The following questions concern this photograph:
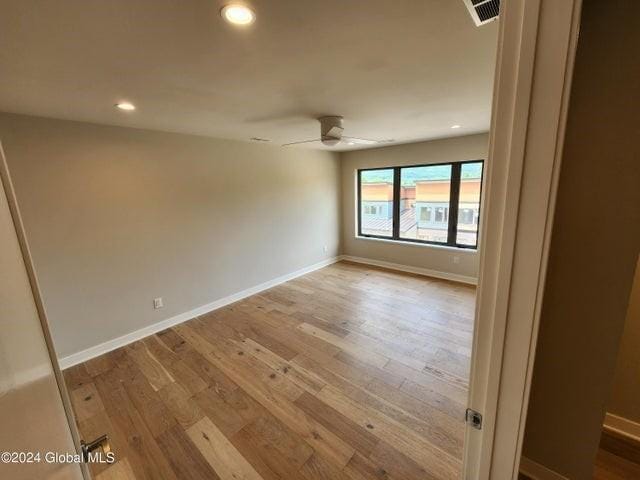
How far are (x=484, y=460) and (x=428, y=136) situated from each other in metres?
4.01

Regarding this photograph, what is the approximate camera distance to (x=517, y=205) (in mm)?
622

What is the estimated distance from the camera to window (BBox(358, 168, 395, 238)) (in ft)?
16.6

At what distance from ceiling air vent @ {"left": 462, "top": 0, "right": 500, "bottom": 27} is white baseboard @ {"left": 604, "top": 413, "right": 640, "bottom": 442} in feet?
7.45

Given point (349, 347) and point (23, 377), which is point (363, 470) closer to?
point (349, 347)

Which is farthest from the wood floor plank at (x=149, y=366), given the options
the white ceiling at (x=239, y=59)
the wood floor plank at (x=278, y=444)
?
the white ceiling at (x=239, y=59)

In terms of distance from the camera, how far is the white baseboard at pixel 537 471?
1.29m

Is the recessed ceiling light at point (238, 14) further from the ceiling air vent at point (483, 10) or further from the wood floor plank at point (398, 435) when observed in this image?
the wood floor plank at point (398, 435)

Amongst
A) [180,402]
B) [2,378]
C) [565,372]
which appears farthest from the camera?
[180,402]

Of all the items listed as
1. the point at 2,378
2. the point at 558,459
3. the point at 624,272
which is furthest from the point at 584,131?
the point at 2,378

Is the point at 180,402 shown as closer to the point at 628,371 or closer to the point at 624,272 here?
the point at 624,272

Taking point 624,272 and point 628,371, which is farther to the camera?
point 628,371

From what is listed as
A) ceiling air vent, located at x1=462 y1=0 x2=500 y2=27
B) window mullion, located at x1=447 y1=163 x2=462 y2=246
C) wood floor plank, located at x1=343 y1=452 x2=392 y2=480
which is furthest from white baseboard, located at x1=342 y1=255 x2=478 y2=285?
ceiling air vent, located at x1=462 y1=0 x2=500 y2=27

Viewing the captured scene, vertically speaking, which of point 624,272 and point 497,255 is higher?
point 497,255

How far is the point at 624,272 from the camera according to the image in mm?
1008
